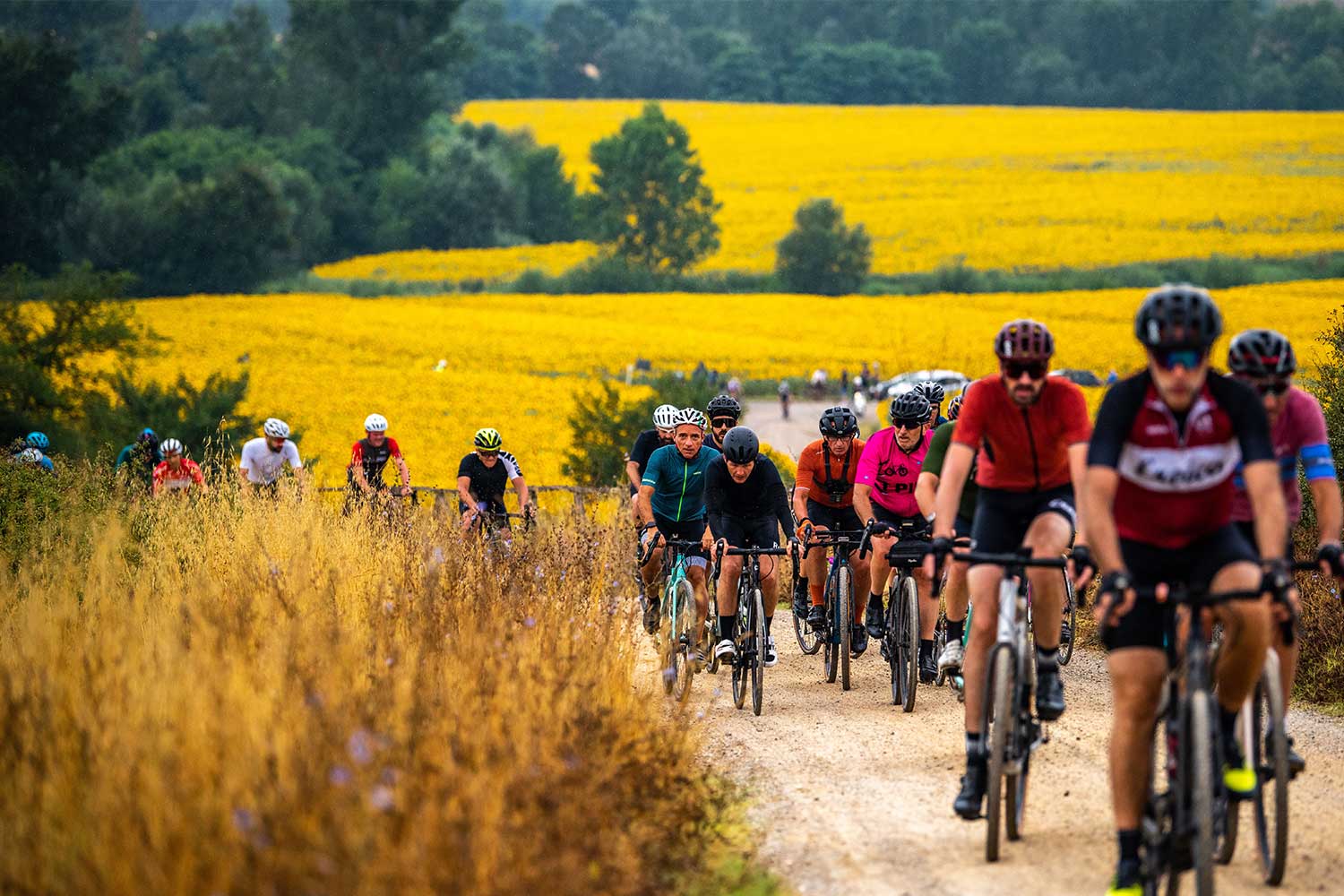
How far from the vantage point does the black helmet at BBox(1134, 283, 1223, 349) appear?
5.60 metres

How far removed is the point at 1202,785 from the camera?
17.9ft

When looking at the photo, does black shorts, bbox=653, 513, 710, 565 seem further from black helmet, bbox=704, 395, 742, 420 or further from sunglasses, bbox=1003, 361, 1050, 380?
sunglasses, bbox=1003, 361, 1050, 380

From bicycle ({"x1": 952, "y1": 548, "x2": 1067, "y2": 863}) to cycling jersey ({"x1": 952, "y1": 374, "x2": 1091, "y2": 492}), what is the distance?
0.43 m

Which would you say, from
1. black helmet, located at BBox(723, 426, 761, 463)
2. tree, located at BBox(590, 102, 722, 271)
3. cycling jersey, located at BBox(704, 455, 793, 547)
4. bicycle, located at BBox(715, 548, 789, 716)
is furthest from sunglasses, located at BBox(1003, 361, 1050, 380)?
tree, located at BBox(590, 102, 722, 271)

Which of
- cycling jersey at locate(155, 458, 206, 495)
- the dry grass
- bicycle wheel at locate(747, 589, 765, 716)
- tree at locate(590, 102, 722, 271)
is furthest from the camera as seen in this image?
tree at locate(590, 102, 722, 271)

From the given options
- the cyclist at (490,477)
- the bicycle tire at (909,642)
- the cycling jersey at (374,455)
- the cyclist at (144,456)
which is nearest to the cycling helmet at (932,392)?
the bicycle tire at (909,642)

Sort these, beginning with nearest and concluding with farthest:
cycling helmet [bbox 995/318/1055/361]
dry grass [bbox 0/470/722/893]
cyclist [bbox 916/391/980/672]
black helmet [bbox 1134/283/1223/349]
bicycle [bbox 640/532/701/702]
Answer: dry grass [bbox 0/470/722/893]
black helmet [bbox 1134/283/1223/349]
cycling helmet [bbox 995/318/1055/361]
cyclist [bbox 916/391/980/672]
bicycle [bbox 640/532/701/702]

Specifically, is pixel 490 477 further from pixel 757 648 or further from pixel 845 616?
pixel 757 648

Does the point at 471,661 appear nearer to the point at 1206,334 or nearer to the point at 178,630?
the point at 178,630

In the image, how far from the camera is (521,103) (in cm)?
14075

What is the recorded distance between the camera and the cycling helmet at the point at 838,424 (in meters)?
11.9

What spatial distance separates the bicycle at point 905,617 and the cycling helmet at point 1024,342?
3299 mm

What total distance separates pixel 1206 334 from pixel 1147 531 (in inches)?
27.6

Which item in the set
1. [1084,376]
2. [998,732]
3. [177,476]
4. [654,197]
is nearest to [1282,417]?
[998,732]
